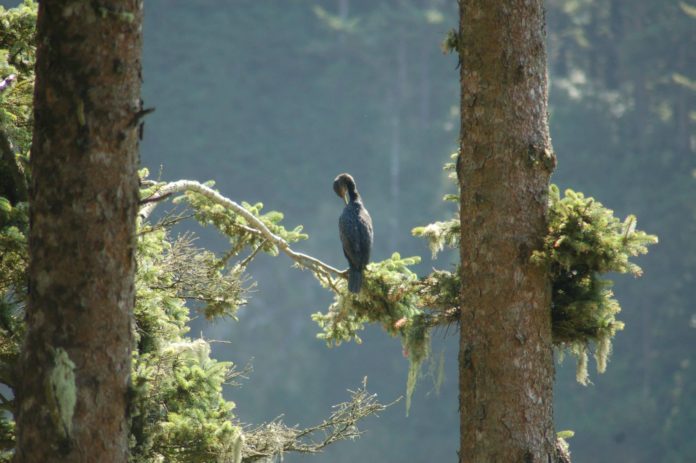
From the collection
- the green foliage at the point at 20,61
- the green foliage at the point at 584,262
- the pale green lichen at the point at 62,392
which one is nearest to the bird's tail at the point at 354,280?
the green foliage at the point at 584,262

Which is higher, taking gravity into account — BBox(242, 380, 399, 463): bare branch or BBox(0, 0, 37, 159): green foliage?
BBox(0, 0, 37, 159): green foliage

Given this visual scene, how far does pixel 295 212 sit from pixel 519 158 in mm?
32719

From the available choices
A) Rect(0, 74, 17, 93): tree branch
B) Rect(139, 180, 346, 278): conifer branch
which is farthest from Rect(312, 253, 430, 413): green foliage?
Rect(0, 74, 17, 93): tree branch

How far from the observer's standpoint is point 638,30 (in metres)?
34.7

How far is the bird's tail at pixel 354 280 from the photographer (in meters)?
5.90

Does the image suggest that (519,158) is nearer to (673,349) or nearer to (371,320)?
(371,320)

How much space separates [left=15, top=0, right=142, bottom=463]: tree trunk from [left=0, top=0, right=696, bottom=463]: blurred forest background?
2565 cm

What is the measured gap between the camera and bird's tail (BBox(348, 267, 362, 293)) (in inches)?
232

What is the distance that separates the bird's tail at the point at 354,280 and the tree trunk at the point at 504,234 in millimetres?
1204

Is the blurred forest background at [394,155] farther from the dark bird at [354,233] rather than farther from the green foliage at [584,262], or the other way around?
the green foliage at [584,262]

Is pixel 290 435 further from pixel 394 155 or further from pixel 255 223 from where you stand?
pixel 394 155

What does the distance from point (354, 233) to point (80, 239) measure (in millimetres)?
3576

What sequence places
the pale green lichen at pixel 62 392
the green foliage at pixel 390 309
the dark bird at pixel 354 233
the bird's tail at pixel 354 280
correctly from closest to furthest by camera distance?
the pale green lichen at pixel 62 392 < the green foliage at pixel 390 309 < the bird's tail at pixel 354 280 < the dark bird at pixel 354 233

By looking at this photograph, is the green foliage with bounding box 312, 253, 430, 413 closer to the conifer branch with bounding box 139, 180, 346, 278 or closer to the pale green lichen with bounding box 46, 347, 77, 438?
the conifer branch with bounding box 139, 180, 346, 278
